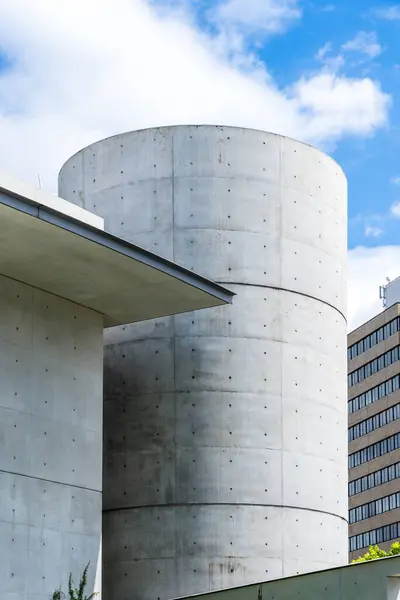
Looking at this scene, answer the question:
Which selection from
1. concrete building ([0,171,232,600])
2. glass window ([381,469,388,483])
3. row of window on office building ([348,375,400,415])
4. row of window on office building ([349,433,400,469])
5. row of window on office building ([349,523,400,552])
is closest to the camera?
concrete building ([0,171,232,600])

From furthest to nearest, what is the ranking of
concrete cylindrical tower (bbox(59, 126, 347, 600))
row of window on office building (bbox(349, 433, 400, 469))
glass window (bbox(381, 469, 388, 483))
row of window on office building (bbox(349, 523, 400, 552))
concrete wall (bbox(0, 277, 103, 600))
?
glass window (bbox(381, 469, 388, 483)) < row of window on office building (bbox(349, 433, 400, 469)) < row of window on office building (bbox(349, 523, 400, 552)) < concrete cylindrical tower (bbox(59, 126, 347, 600)) < concrete wall (bbox(0, 277, 103, 600))

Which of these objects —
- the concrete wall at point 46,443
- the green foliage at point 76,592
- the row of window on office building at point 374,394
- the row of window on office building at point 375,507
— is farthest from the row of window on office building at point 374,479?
the green foliage at point 76,592

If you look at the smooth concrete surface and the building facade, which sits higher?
the building facade

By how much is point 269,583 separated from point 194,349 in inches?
338

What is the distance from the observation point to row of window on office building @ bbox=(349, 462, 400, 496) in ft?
377

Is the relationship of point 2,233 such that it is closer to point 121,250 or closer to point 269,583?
point 121,250

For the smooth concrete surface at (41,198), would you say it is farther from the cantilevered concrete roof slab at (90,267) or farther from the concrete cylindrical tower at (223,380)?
the concrete cylindrical tower at (223,380)

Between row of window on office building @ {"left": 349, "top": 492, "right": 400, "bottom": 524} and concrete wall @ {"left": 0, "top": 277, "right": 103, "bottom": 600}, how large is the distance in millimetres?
92466

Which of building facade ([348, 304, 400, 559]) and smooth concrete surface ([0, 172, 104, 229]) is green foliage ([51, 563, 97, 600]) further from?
building facade ([348, 304, 400, 559])

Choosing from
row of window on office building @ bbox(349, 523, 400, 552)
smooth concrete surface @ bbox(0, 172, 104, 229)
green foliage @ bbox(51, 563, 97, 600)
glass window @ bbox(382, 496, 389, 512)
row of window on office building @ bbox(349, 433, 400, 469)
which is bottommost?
green foliage @ bbox(51, 563, 97, 600)

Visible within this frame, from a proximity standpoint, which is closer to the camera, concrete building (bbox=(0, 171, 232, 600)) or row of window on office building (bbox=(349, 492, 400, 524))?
concrete building (bbox=(0, 171, 232, 600))

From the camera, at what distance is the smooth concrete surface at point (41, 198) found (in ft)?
66.9

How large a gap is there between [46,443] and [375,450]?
323 ft

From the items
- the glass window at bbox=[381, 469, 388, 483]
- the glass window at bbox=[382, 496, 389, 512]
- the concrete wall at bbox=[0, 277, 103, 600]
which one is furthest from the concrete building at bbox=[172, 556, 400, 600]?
the glass window at bbox=[381, 469, 388, 483]
